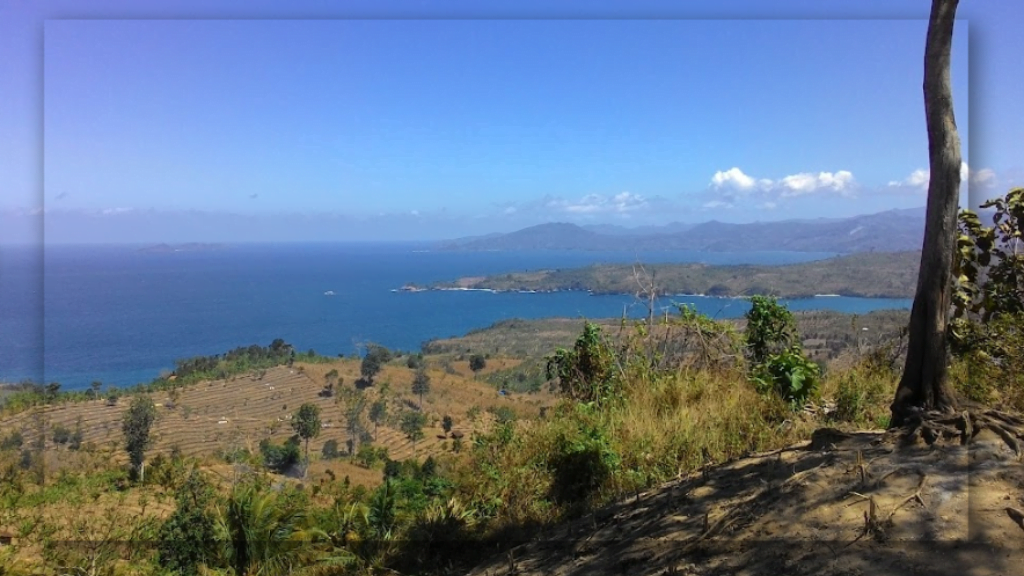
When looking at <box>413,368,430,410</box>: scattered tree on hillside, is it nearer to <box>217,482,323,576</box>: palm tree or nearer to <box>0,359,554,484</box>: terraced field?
<box>0,359,554,484</box>: terraced field

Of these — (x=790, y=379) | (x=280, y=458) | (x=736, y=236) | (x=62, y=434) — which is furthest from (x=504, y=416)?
(x=736, y=236)

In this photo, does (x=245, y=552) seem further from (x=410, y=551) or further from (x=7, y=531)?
(x=7, y=531)

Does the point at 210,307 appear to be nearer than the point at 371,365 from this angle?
No

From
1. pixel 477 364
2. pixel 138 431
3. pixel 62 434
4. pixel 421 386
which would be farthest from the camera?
pixel 477 364

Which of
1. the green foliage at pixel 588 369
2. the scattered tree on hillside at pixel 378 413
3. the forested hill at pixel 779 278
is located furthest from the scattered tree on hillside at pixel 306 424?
the green foliage at pixel 588 369

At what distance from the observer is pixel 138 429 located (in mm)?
12000

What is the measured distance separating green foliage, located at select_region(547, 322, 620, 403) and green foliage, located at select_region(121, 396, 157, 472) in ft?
18.1

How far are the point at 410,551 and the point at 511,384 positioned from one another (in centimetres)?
2145

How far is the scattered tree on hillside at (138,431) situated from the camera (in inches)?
342

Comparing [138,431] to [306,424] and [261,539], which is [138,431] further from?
[261,539]

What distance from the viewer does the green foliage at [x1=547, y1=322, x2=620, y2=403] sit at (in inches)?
252

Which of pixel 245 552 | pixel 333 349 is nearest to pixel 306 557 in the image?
pixel 245 552

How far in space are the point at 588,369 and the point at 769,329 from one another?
1.98 meters

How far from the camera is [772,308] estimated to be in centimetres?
665
